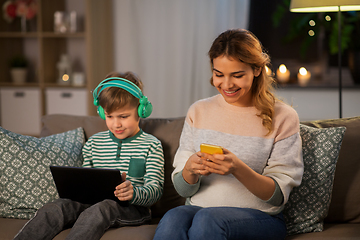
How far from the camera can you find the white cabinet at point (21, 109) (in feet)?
12.0

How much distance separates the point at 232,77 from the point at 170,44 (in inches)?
100

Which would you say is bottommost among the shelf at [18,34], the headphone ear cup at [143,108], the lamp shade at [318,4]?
the headphone ear cup at [143,108]

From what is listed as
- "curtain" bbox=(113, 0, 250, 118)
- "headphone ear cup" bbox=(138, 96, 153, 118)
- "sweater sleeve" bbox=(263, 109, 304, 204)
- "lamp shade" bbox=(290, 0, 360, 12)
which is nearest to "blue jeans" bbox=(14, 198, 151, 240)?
"headphone ear cup" bbox=(138, 96, 153, 118)

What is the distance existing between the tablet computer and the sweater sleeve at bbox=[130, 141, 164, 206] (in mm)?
77

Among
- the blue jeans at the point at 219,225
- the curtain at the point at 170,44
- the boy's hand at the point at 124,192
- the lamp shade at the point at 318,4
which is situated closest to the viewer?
the blue jeans at the point at 219,225

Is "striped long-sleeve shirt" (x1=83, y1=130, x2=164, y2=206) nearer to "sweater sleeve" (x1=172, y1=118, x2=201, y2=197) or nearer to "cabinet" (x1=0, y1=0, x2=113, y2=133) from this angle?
"sweater sleeve" (x1=172, y1=118, x2=201, y2=197)

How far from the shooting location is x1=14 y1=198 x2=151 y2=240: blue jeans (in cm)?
136

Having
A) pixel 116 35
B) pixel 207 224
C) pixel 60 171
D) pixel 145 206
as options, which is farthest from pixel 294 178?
pixel 116 35

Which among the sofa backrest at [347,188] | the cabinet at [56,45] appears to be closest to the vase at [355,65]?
the sofa backrest at [347,188]

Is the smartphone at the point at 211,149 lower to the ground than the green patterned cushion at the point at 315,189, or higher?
higher

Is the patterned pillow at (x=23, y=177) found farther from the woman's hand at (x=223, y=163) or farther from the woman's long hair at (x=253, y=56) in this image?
the woman's long hair at (x=253, y=56)

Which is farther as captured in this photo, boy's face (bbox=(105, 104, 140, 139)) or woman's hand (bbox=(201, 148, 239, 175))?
boy's face (bbox=(105, 104, 140, 139))

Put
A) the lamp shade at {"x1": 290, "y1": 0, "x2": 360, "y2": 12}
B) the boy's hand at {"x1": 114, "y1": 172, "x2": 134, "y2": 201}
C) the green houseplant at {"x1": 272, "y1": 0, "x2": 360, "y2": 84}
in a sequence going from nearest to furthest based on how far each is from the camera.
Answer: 1. the boy's hand at {"x1": 114, "y1": 172, "x2": 134, "y2": 201}
2. the lamp shade at {"x1": 290, "y1": 0, "x2": 360, "y2": 12}
3. the green houseplant at {"x1": 272, "y1": 0, "x2": 360, "y2": 84}

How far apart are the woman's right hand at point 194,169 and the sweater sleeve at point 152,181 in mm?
210
